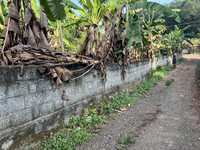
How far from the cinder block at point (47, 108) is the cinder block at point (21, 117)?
0.78ft

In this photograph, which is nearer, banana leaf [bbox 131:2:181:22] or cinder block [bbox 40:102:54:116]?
cinder block [bbox 40:102:54:116]

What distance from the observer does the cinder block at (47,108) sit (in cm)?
247

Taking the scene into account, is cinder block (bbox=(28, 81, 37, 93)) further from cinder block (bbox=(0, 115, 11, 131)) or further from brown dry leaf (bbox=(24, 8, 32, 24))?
brown dry leaf (bbox=(24, 8, 32, 24))

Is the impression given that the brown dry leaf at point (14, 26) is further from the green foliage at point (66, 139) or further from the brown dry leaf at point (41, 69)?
the green foliage at point (66, 139)

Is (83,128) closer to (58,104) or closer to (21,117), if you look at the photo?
(58,104)

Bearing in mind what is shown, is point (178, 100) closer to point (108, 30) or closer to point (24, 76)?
point (108, 30)

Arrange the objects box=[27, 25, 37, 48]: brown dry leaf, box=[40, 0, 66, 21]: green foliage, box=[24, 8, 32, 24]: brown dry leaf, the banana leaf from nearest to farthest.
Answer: box=[24, 8, 32, 24]: brown dry leaf → box=[27, 25, 37, 48]: brown dry leaf → box=[40, 0, 66, 21]: green foliage → the banana leaf

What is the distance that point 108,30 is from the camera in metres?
4.47

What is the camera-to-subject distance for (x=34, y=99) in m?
2.34

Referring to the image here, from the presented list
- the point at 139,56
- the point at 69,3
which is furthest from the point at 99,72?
the point at 139,56

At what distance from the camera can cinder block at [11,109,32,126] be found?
206 centimetres

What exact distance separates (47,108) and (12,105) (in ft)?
2.04

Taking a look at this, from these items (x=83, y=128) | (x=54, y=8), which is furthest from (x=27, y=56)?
(x=83, y=128)

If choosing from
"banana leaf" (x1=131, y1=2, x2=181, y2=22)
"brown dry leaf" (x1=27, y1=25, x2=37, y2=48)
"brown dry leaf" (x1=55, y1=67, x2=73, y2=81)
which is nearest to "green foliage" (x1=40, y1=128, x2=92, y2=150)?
"brown dry leaf" (x1=55, y1=67, x2=73, y2=81)
